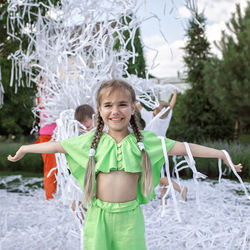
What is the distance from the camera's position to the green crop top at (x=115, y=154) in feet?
4.88

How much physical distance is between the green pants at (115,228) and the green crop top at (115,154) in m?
0.14

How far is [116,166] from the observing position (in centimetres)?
148

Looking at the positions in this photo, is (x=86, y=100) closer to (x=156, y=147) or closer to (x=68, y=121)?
(x=68, y=121)

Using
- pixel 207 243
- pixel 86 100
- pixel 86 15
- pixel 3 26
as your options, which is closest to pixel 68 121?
pixel 86 100

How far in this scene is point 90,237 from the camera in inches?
58.4

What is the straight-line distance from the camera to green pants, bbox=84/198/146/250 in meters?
1.44

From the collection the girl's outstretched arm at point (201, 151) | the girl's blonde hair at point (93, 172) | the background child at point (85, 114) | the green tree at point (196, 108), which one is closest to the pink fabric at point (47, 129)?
the background child at point (85, 114)

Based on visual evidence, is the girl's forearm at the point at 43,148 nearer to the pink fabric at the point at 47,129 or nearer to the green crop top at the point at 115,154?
the green crop top at the point at 115,154

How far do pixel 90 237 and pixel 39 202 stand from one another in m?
2.31

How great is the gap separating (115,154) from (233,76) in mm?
7648

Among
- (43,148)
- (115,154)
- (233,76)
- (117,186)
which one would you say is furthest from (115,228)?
(233,76)

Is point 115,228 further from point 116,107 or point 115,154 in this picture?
point 116,107

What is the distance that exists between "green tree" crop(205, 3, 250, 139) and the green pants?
7.12 m

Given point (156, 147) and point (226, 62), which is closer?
point (156, 147)
